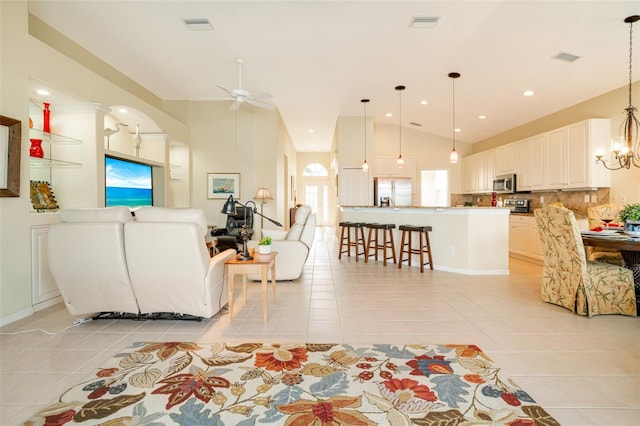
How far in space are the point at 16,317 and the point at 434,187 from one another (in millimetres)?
8830

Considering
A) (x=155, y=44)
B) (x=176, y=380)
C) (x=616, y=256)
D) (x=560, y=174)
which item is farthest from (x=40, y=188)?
(x=560, y=174)

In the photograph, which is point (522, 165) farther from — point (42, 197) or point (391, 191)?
point (42, 197)

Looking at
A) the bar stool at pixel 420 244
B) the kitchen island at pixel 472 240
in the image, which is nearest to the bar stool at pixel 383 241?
the bar stool at pixel 420 244

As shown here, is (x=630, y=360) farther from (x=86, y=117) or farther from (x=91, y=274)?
(x=86, y=117)

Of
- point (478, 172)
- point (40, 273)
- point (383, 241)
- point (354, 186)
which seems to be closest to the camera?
point (40, 273)

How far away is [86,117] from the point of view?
4266 millimetres

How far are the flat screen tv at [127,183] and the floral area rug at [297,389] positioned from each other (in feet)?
10.9

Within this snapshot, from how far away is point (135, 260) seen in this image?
9.04 ft

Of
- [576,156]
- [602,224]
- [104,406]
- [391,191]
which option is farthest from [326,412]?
[391,191]

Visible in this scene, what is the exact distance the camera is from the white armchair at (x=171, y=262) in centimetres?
270

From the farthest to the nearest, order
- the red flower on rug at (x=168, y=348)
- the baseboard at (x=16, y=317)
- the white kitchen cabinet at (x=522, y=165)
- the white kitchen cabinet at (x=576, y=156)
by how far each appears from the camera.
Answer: the white kitchen cabinet at (x=522, y=165) < the white kitchen cabinet at (x=576, y=156) < the baseboard at (x=16, y=317) < the red flower on rug at (x=168, y=348)

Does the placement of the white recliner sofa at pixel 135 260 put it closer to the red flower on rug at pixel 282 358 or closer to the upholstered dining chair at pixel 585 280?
the red flower on rug at pixel 282 358

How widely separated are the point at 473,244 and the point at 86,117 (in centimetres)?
588

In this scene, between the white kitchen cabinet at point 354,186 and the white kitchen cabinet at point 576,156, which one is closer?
the white kitchen cabinet at point 576,156
